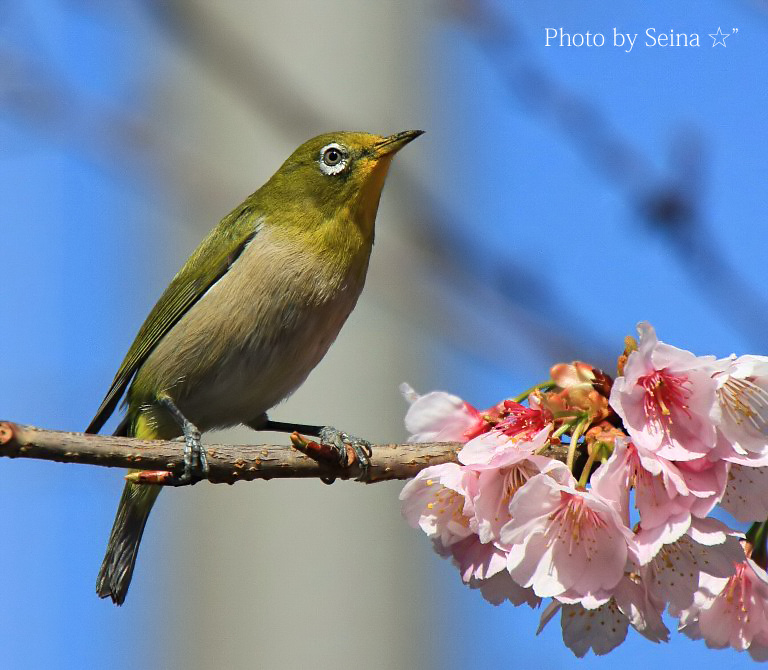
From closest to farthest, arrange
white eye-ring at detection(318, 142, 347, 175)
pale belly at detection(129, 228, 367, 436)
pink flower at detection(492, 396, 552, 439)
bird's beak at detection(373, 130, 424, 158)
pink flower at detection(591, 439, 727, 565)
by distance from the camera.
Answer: pink flower at detection(591, 439, 727, 565)
pink flower at detection(492, 396, 552, 439)
pale belly at detection(129, 228, 367, 436)
bird's beak at detection(373, 130, 424, 158)
white eye-ring at detection(318, 142, 347, 175)

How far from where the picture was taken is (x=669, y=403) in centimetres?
267

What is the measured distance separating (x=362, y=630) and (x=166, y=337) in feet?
14.6

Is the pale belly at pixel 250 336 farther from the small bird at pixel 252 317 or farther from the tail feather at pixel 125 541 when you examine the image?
the tail feather at pixel 125 541

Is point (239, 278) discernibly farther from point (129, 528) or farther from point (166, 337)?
point (129, 528)

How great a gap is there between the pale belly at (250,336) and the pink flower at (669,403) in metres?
2.25

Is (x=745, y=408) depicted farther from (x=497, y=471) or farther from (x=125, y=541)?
(x=125, y=541)

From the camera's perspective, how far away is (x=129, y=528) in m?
4.96

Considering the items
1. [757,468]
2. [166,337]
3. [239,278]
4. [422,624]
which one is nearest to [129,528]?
[166,337]

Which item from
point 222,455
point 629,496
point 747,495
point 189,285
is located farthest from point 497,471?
point 189,285

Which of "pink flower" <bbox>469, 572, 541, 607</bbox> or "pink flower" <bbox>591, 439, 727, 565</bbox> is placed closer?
"pink flower" <bbox>591, 439, 727, 565</bbox>

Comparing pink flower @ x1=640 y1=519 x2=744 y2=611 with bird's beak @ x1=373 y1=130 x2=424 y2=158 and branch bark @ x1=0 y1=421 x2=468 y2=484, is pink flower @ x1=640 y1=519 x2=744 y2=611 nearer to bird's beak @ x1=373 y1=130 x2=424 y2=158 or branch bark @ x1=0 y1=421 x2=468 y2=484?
branch bark @ x1=0 y1=421 x2=468 y2=484

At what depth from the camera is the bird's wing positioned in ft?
16.8

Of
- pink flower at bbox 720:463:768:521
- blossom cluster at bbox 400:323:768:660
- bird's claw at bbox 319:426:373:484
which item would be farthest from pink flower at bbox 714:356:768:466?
bird's claw at bbox 319:426:373:484

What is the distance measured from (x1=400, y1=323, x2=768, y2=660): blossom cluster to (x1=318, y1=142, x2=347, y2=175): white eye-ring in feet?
8.30
